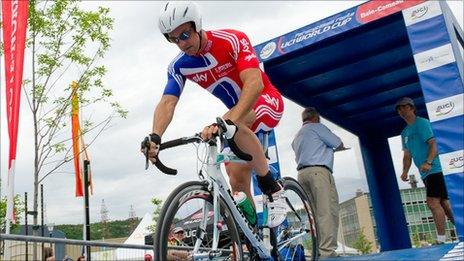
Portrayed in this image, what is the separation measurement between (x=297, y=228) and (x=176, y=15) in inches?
89.7

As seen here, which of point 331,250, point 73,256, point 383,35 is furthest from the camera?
point 383,35

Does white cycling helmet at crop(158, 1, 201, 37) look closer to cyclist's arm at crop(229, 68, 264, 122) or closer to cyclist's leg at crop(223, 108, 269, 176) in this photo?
cyclist's arm at crop(229, 68, 264, 122)

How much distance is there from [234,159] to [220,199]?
0.58 meters

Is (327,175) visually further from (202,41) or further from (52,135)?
(52,135)

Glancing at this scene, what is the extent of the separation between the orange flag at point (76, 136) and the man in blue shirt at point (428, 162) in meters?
8.71

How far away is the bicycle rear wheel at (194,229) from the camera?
2314 mm

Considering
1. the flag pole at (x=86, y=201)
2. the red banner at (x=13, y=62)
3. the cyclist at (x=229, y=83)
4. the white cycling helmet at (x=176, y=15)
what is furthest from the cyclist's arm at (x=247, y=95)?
the flag pole at (x=86, y=201)

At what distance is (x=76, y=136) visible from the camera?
12570 millimetres

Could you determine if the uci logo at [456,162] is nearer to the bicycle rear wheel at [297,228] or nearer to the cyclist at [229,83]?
the bicycle rear wheel at [297,228]

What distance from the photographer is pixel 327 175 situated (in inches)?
244

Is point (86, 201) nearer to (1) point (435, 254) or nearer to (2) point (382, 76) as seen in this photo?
(2) point (382, 76)

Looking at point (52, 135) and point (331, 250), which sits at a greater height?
point (52, 135)

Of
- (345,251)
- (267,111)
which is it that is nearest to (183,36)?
(267,111)

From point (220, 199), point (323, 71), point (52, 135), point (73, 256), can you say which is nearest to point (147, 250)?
point (73, 256)
